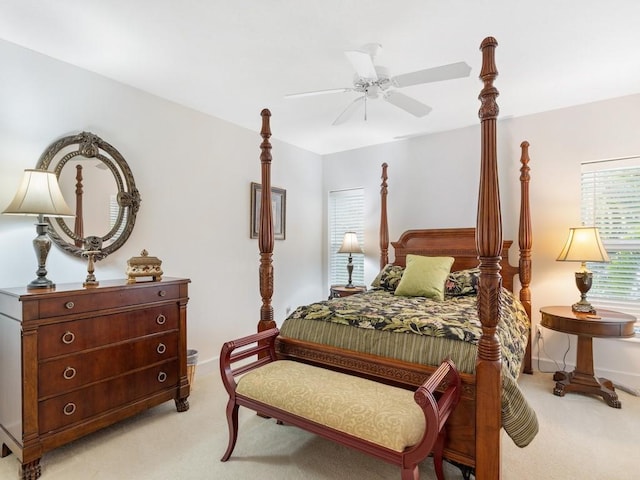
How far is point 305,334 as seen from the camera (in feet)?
7.73

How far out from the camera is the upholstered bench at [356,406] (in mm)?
1461

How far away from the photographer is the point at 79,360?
6.84 feet

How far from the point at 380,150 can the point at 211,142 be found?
7.28 feet

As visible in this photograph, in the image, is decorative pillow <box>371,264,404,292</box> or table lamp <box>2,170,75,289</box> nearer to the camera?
table lamp <box>2,170,75,289</box>

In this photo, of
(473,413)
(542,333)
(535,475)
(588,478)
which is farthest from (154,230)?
(542,333)

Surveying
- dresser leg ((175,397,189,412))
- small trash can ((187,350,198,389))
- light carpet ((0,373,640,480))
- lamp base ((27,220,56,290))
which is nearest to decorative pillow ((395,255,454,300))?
light carpet ((0,373,640,480))

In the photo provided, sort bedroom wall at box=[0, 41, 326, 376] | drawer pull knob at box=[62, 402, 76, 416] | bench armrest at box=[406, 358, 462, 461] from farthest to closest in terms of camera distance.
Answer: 1. bedroom wall at box=[0, 41, 326, 376]
2. drawer pull knob at box=[62, 402, 76, 416]
3. bench armrest at box=[406, 358, 462, 461]

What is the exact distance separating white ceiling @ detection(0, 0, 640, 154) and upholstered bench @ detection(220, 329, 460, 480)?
1.94 metres

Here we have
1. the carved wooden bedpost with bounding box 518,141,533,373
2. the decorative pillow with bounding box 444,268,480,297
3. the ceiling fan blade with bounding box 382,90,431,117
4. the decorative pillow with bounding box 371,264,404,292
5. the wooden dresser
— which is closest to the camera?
the wooden dresser

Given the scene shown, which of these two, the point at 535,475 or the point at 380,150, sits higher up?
the point at 380,150

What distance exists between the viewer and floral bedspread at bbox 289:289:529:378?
1929 millimetres

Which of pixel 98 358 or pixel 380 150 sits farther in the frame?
pixel 380 150

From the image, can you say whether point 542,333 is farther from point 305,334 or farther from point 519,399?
point 305,334

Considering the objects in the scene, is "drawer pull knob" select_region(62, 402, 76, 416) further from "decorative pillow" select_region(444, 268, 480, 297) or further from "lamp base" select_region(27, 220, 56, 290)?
"decorative pillow" select_region(444, 268, 480, 297)
